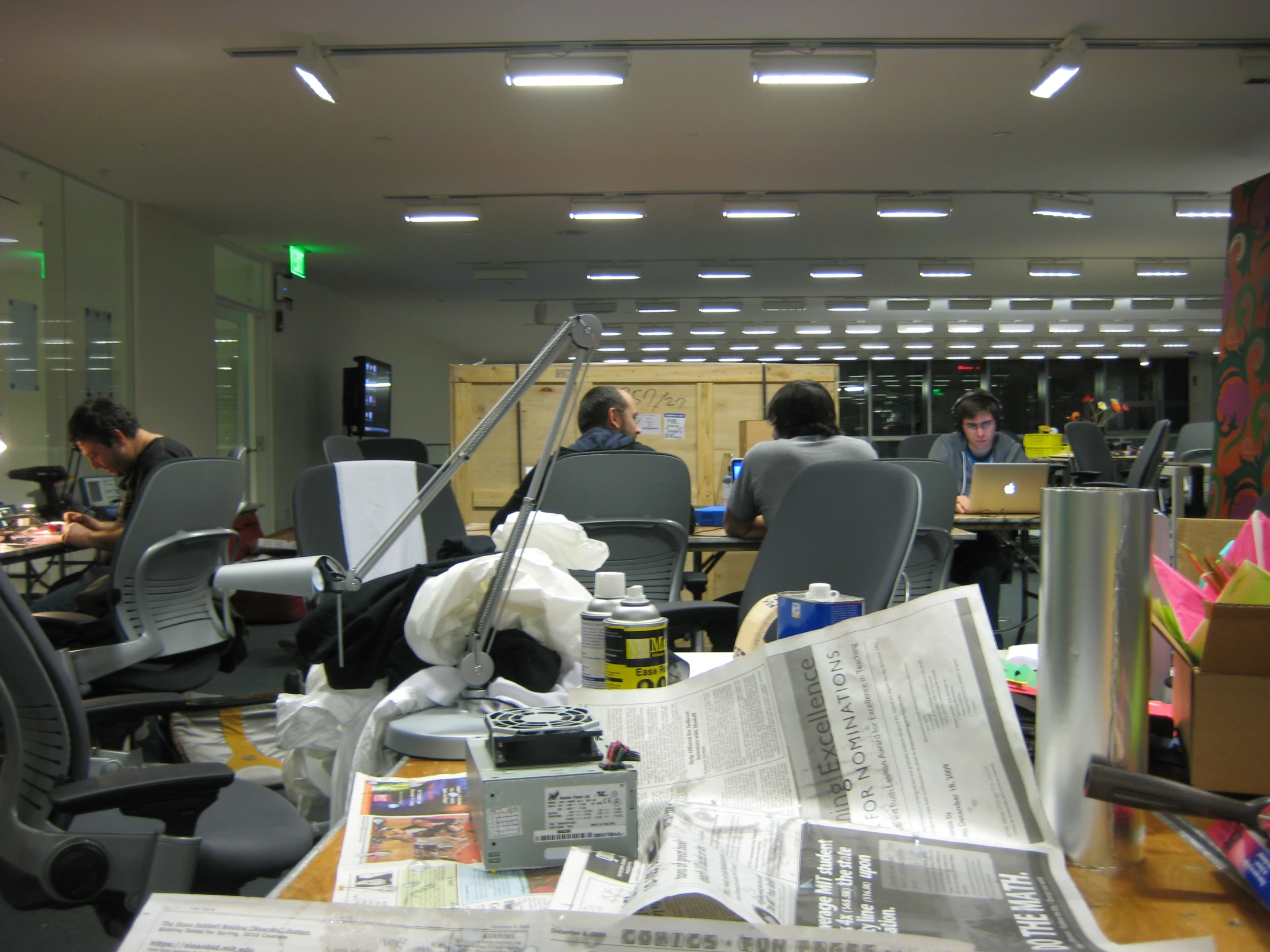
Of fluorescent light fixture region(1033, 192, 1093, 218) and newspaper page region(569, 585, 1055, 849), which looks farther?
fluorescent light fixture region(1033, 192, 1093, 218)

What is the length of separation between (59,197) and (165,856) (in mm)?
6720

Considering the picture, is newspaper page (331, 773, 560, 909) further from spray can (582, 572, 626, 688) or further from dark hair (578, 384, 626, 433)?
dark hair (578, 384, 626, 433)

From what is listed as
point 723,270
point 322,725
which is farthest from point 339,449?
point 723,270

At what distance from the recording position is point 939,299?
12.8 m

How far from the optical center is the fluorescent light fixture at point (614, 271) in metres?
9.97

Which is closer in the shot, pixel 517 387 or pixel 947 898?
pixel 947 898

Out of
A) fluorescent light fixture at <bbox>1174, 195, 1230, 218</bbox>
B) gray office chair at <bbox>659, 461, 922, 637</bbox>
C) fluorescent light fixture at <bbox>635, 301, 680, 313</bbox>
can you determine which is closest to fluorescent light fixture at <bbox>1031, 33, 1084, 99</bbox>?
fluorescent light fixture at <bbox>1174, 195, 1230, 218</bbox>

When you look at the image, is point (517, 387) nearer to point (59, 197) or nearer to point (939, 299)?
point (59, 197)

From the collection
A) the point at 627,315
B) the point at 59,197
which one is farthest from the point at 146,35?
the point at 627,315

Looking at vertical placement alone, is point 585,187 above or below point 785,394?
above

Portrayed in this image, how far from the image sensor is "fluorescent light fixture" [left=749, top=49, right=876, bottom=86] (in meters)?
4.47

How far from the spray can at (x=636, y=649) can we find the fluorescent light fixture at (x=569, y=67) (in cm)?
419

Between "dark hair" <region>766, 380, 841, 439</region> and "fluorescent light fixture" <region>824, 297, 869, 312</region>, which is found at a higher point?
"fluorescent light fixture" <region>824, 297, 869, 312</region>

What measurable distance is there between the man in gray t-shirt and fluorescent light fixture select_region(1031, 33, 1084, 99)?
7.86 ft
